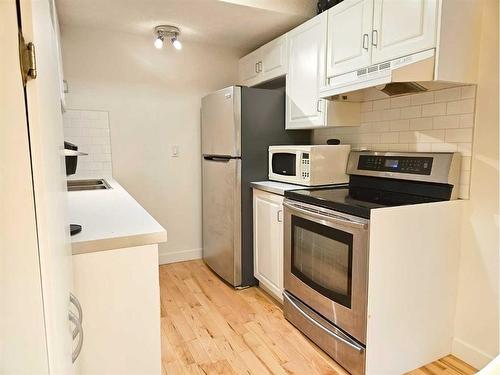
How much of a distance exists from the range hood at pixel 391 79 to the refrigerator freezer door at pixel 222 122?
0.72 m

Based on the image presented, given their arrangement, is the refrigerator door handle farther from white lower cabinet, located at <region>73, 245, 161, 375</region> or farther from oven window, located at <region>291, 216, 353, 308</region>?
white lower cabinet, located at <region>73, 245, 161, 375</region>

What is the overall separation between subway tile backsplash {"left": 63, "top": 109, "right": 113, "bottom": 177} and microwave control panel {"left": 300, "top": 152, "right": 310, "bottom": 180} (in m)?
1.77

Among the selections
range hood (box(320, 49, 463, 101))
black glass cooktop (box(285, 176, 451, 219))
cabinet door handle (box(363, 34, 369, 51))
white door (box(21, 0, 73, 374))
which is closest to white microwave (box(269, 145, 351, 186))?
black glass cooktop (box(285, 176, 451, 219))

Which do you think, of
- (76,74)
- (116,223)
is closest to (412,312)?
(116,223)

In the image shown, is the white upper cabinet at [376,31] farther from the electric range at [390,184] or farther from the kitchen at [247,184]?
the electric range at [390,184]

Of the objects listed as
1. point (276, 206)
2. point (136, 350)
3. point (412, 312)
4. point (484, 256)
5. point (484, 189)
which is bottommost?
point (412, 312)

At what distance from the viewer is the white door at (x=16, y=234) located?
1.57 ft

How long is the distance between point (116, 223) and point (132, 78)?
217 cm

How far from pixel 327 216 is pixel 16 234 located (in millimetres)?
1501

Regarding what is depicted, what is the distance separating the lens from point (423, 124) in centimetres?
196

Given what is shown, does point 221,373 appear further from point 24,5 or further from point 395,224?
point 24,5

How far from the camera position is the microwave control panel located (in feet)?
7.58

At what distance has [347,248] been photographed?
1698mm

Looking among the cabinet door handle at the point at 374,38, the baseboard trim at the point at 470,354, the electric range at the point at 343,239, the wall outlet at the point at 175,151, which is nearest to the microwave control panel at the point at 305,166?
the electric range at the point at 343,239
